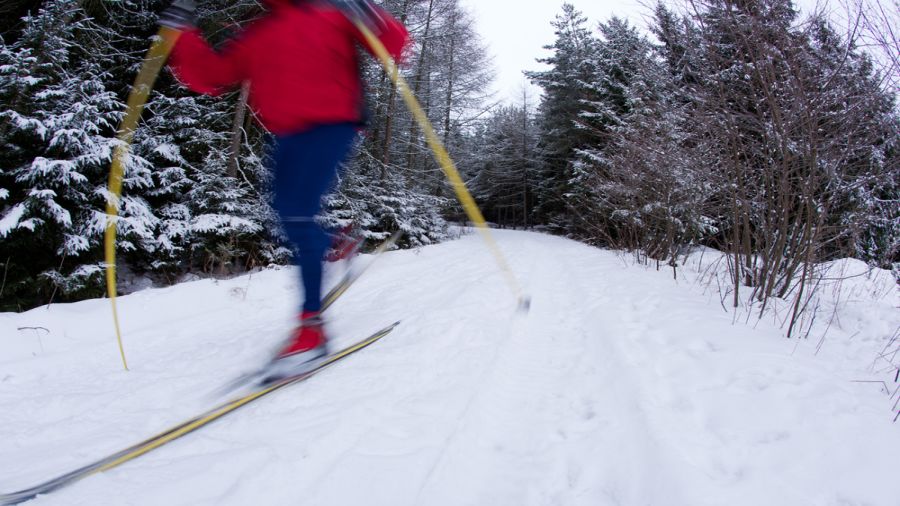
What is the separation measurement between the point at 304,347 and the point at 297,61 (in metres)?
1.36

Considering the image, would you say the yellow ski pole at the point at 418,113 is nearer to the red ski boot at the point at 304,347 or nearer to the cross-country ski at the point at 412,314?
the cross-country ski at the point at 412,314

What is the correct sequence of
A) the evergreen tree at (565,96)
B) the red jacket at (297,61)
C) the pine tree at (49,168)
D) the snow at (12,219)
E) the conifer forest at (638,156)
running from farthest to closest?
the evergreen tree at (565,96) < the pine tree at (49,168) < the snow at (12,219) < the conifer forest at (638,156) < the red jacket at (297,61)

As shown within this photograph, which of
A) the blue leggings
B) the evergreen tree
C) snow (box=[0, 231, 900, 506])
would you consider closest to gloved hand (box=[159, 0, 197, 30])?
the blue leggings

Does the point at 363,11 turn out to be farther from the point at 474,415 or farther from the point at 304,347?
the point at 474,415

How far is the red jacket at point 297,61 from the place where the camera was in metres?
1.71

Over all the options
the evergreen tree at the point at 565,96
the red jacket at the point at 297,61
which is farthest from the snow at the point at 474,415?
the evergreen tree at the point at 565,96

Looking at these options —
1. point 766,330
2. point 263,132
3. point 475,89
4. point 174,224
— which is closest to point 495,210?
point 475,89

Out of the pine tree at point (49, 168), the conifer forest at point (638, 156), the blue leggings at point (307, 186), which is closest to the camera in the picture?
the blue leggings at point (307, 186)

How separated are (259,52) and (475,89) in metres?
13.9

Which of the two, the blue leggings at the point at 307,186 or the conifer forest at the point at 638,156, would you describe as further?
the conifer forest at the point at 638,156

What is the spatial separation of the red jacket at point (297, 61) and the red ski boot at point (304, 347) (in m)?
0.95

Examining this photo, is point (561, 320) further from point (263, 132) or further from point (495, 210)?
point (495, 210)

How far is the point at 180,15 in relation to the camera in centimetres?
182

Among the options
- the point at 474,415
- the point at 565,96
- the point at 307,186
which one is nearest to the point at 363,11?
the point at 307,186
